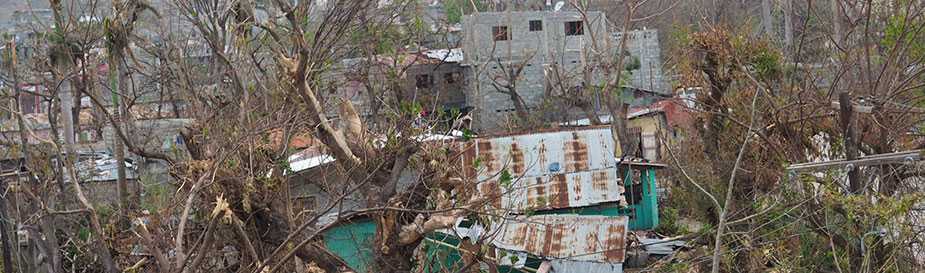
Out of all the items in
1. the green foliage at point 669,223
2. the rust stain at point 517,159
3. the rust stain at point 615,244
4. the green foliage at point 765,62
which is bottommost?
the green foliage at point 669,223

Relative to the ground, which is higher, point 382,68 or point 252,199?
point 382,68

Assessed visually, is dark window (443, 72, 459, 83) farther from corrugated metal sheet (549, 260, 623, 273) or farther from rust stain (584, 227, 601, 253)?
corrugated metal sheet (549, 260, 623, 273)

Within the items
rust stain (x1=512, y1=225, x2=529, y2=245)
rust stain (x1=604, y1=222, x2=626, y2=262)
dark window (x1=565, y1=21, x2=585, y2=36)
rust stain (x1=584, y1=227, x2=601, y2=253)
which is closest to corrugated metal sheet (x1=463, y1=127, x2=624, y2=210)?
rust stain (x1=512, y1=225, x2=529, y2=245)

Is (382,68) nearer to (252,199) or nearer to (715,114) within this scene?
(715,114)

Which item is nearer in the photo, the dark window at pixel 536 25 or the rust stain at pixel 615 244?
the rust stain at pixel 615 244

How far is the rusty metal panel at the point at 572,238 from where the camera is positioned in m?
10.2

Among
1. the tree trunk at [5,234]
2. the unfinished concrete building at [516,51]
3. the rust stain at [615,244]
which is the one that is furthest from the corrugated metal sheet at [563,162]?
the unfinished concrete building at [516,51]

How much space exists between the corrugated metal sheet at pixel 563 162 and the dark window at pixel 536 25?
488 inches

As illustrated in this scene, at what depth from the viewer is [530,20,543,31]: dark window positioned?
25.0 m

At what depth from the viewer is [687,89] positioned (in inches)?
525

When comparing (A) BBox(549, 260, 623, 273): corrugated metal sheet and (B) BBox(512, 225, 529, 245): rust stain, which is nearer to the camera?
(A) BBox(549, 260, 623, 273): corrugated metal sheet

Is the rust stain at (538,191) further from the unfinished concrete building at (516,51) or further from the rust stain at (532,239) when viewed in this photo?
the unfinished concrete building at (516,51)

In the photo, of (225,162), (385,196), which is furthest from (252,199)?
(385,196)

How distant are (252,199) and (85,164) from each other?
33.9 feet
